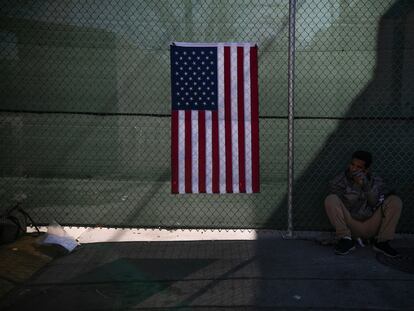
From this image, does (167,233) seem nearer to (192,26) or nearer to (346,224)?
(346,224)

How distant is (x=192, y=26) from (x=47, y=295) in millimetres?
3185

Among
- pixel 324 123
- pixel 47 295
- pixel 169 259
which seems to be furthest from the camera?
pixel 324 123

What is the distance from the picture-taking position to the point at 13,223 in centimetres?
516

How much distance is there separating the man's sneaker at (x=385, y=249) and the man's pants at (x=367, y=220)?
0.05 meters

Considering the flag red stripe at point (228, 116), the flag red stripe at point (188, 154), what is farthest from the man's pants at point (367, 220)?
the flag red stripe at point (188, 154)

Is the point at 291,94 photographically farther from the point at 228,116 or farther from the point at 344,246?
the point at 344,246

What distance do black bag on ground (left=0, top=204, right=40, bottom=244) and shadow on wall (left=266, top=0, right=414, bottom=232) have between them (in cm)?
292

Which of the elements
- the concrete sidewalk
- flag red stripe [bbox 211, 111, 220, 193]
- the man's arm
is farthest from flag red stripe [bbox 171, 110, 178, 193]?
the man's arm

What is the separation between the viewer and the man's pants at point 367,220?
15.9 feet

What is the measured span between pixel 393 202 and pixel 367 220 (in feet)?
1.16

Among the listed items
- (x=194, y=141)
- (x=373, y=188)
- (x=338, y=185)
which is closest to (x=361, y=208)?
(x=373, y=188)

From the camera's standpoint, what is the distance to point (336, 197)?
4938 mm

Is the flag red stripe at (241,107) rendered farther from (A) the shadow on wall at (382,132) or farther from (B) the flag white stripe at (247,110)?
(A) the shadow on wall at (382,132)

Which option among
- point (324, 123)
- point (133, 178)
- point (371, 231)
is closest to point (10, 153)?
point (133, 178)
